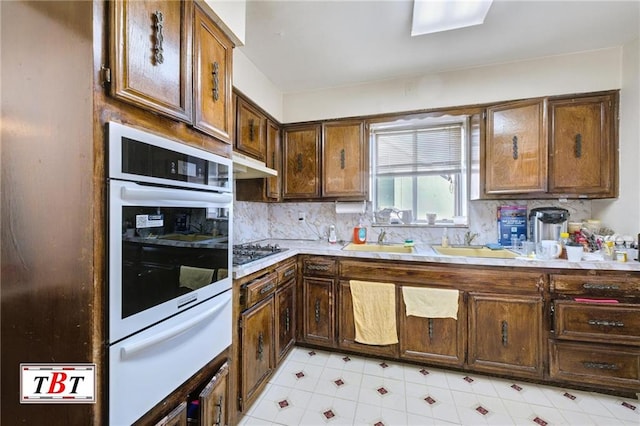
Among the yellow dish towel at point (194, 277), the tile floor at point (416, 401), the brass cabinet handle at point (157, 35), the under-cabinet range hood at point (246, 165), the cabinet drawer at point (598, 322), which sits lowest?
the tile floor at point (416, 401)

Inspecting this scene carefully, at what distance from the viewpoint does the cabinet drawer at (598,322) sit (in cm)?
178

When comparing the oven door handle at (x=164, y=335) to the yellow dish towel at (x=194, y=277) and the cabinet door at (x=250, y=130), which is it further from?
the cabinet door at (x=250, y=130)

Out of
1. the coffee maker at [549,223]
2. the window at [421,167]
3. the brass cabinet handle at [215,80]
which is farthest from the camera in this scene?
the window at [421,167]

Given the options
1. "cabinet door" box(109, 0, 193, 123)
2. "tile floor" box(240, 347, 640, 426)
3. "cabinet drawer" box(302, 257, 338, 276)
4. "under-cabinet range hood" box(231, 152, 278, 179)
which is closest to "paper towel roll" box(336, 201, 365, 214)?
"cabinet drawer" box(302, 257, 338, 276)

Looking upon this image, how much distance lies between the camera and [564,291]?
6.22 feet

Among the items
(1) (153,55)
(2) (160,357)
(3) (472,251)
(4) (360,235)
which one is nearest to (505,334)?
(3) (472,251)

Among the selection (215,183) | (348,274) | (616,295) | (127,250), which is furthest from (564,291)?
(127,250)

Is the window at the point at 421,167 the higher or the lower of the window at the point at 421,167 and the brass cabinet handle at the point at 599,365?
the higher

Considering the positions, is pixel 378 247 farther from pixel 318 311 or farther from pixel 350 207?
pixel 318 311

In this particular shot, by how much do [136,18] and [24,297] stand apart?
1031 mm

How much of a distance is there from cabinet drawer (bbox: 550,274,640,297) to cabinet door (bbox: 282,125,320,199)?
2.05 metres

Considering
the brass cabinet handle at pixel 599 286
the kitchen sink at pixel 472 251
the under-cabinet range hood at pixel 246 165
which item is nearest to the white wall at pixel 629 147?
the brass cabinet handle at pixel 599 286

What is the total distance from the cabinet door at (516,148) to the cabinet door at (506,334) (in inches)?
37.0

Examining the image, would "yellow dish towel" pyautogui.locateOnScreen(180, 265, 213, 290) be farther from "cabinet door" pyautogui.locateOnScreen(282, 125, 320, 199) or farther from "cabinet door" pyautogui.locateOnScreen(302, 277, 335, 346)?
"cabinet door" pyautogui.locateOnScreen(282, 125, 320, 199)
